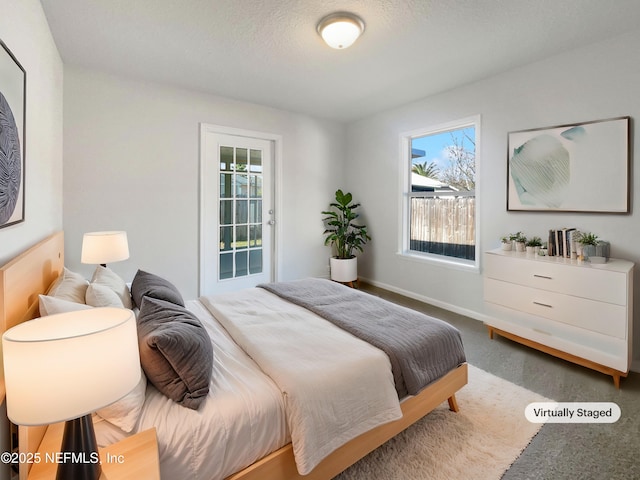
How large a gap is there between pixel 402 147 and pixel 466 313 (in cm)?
219

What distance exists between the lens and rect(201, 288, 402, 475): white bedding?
127 centimetres

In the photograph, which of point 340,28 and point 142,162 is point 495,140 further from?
point 142,162

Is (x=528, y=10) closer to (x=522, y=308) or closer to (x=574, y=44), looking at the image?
(x=574, y=44)

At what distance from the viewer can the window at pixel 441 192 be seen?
3.57m

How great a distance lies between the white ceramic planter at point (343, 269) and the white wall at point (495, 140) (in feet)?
1.31

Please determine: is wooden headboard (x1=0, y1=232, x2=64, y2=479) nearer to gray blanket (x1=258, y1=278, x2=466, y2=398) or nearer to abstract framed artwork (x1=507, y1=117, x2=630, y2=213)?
gray blanket (x1=258, y1=278, x2=466, y2=398)

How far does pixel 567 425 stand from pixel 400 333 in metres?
1.11

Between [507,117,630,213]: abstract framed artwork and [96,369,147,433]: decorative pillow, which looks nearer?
[96,369,147,433]: decorative pillow

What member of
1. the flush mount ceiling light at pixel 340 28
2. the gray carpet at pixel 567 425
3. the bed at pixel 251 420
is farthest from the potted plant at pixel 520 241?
the flush mount ceiling light at pixel 340 28

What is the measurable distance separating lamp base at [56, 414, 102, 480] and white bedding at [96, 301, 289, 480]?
0.25m

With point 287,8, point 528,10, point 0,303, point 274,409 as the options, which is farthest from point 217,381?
point 528,10

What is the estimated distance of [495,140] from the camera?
320 cm

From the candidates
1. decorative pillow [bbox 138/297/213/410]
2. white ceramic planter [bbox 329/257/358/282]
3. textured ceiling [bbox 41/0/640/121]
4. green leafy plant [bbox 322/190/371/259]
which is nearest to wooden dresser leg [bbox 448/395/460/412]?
decorative pillow [bbox 138/297/213/410]

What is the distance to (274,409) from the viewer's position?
126 centimetres
